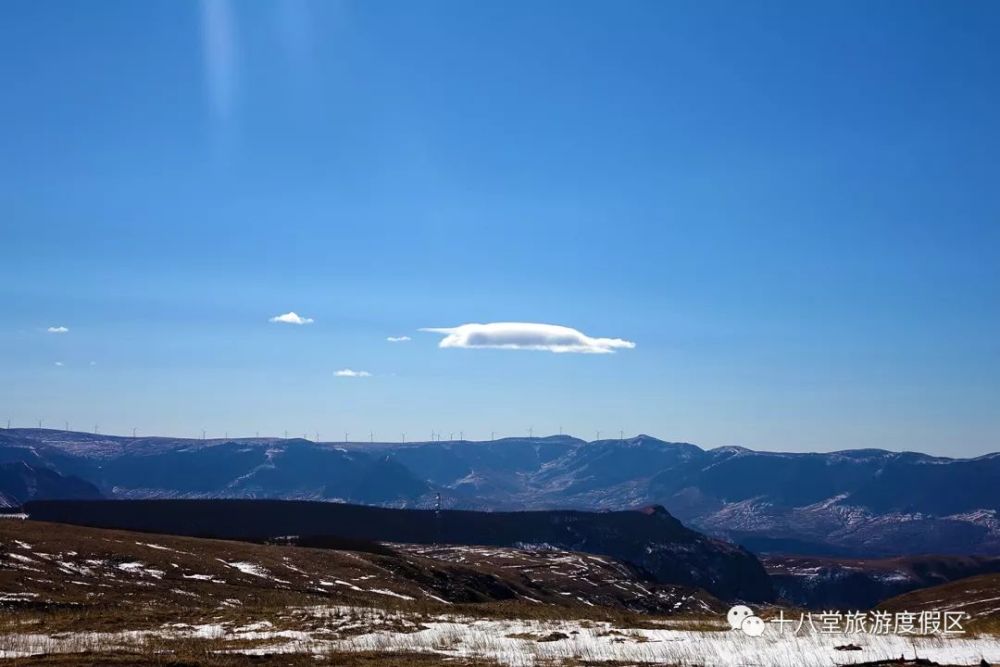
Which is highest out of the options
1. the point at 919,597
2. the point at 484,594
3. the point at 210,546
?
the point at 210,546

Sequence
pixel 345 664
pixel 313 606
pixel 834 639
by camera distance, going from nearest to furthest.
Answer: pixel 345 664 → pixel 834 639 → pixel 313 606

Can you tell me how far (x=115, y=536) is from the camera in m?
93.4

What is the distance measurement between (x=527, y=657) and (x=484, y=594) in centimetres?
6807

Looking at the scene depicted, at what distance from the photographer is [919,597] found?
18375cm

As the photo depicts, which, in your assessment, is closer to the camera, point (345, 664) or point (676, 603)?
point (345, 664)

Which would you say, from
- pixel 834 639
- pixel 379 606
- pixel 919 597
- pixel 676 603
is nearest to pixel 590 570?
pixel 676 603

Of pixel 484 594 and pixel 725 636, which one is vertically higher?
pixel 725 636

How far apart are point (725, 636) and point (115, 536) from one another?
79927mm

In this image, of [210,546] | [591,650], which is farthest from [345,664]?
[210,546]

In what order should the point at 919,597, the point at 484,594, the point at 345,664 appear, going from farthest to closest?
the point at 919,597 < the point at 484,594 < the point at 345,664

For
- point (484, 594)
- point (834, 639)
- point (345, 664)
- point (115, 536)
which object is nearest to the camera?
point (345, 664)

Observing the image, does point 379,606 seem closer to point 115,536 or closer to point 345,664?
point 345,664

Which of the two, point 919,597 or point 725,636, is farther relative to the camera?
point 919,597

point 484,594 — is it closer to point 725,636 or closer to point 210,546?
point 210,546
